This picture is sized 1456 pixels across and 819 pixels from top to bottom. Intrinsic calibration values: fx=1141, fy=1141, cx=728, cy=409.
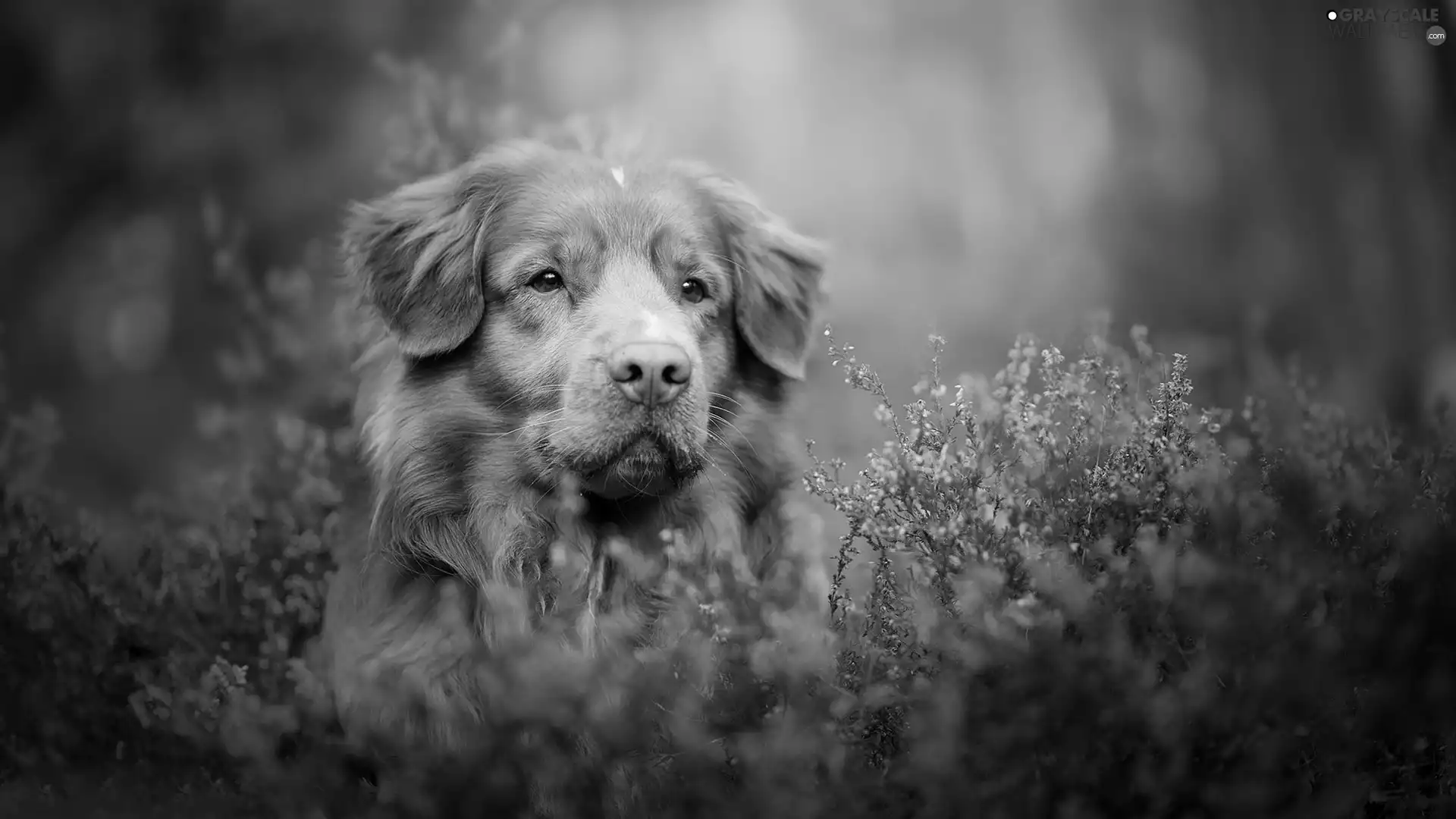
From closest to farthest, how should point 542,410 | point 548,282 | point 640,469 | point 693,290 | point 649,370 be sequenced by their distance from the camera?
point 649,370 → point 640,469 → point 542,410 → point 548,282 → point 693,290

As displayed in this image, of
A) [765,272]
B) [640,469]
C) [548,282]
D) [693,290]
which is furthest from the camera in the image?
[765,272]

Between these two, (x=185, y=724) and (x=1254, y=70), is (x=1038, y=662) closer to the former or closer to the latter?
(x=185, y=724)

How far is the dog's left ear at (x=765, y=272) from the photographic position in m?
3.72

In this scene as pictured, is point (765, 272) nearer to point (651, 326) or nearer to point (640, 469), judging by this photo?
point (651, 326)

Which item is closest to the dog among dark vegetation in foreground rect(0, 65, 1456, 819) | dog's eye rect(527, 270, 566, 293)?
dog's eye rect(527, 270, 566, 293)

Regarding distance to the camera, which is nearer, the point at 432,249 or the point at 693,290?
the point at 432,249

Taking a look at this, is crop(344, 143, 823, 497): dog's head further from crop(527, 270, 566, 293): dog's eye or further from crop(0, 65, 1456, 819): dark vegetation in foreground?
crop(0, 65, 1456, 819): dark vegetation in foreground

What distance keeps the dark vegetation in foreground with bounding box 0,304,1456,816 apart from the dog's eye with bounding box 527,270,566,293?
891mm

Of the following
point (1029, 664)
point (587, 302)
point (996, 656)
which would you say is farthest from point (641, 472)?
point (1029, 664)

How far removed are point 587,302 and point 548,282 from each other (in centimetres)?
16

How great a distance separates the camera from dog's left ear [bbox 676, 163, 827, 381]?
372 cm

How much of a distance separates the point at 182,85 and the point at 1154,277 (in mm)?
6837

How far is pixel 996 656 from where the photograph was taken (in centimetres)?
245

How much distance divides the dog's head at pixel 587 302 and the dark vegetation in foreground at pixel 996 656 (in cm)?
46
